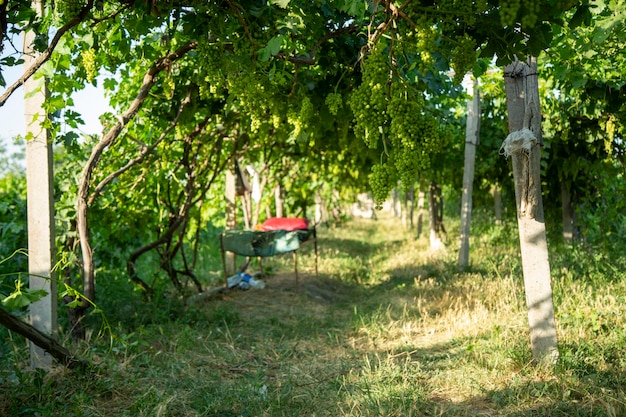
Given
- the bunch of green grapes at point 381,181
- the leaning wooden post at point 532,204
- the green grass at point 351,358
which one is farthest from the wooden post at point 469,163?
the bunch of green grapes at point 381,181

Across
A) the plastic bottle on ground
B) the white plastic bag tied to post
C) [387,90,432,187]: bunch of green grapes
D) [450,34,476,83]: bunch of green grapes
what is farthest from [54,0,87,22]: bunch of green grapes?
the plastic bottle on ground

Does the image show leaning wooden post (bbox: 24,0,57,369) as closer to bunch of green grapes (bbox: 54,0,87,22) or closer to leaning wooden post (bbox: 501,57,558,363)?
bunch of green grapes (bbox: 54,0,87,22)

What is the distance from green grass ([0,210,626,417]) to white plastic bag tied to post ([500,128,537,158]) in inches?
46.9

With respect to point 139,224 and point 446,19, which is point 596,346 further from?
point 139,224

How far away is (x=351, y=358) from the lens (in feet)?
13.8

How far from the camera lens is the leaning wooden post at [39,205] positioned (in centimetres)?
374

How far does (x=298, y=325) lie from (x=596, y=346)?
2.60 meters

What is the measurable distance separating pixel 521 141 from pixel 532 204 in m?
0.37

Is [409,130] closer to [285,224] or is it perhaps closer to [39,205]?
[39,205]

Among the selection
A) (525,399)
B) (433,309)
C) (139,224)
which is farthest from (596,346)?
(139,224)

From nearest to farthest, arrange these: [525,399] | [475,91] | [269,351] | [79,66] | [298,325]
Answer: [525,399] → [79,66] → [269,351] → [298,325] → [475,91]

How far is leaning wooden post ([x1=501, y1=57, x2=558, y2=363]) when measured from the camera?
3.44m

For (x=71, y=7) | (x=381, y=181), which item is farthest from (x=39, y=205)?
(x=381, y=181)

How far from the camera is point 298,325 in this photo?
215 inches
